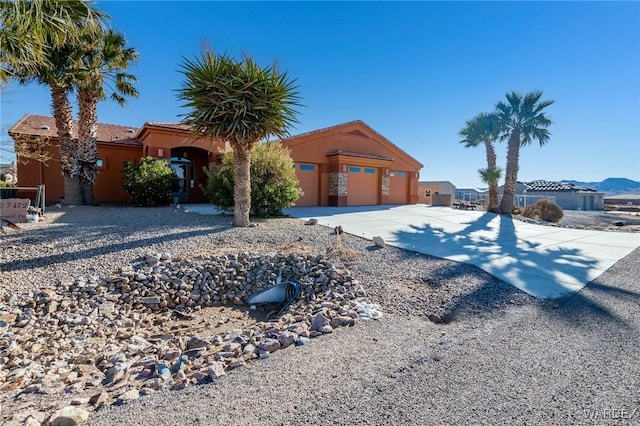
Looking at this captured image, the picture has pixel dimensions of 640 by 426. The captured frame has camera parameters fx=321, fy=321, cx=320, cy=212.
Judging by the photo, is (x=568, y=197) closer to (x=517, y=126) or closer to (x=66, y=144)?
(x=517, y=126)

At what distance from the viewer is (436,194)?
29344mm

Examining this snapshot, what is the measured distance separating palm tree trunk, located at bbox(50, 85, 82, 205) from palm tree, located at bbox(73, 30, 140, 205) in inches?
10.5

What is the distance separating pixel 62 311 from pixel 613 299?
29.7 ft

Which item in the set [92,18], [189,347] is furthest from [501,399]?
[92,18]

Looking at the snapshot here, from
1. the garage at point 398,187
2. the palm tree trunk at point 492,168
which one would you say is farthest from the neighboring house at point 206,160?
the palm tree trunk at point 492,168

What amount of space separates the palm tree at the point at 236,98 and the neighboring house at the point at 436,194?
2213 centimetres

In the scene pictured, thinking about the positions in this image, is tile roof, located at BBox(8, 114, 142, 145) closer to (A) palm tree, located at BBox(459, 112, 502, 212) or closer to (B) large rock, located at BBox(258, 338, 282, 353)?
(B) large rock, located at BBox(258, 338, 282, 353)

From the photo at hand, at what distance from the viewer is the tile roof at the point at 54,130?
54.9 ft

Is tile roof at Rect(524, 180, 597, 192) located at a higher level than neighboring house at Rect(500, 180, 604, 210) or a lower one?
higher

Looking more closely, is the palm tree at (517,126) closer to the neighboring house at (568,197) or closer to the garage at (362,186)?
the garage at (362,186)

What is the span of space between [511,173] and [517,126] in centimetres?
318

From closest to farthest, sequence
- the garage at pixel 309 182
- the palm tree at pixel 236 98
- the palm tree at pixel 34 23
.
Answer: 1. the palm tree at pixel 34 23
2. the palm tree at pixel 236 98
3. the garage at pixel 309 182

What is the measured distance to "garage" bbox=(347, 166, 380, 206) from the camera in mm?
20656

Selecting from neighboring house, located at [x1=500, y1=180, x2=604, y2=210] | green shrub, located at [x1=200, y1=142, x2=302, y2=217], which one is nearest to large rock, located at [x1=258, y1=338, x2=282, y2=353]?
green shrub, located at [x1=200, y1=142, x2=302, y2=217]
